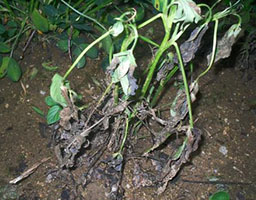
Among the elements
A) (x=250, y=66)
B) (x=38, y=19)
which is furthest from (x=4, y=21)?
(x=250, y=66)

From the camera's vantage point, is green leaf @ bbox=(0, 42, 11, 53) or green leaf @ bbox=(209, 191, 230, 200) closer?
green leaf @ bbox=(209, 191, 230, 200)

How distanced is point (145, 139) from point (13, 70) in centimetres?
49

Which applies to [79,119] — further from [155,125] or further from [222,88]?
[222,88]

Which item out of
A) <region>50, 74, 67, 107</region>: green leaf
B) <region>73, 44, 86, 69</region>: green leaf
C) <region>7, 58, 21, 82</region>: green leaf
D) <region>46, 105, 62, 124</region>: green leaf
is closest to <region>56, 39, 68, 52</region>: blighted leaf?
<region>73, 44, 86, 69</region>: green leaf

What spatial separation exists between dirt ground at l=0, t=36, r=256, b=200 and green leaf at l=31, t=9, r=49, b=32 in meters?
0.08

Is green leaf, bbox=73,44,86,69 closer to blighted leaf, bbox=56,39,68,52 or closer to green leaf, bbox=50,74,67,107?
blighted leaf, bbox=56,39,68,52

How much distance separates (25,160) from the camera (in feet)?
3.21

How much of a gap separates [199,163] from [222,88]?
0.32 meters

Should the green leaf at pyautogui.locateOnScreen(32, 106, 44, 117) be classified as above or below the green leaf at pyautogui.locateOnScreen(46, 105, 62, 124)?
below

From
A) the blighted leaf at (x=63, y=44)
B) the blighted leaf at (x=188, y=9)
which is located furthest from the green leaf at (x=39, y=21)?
the blighted leaf at (x=188, y=9)

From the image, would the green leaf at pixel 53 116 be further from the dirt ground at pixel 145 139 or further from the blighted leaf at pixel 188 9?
the blighted leaf at pixel 188 9

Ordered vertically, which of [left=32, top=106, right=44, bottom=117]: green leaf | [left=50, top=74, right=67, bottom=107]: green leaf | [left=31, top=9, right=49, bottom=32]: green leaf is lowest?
[left=32, top=106, right=44, bottom=117]: green leaf

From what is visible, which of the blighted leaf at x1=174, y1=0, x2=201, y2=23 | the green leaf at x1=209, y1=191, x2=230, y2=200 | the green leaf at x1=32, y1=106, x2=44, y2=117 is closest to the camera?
the blighted leaf at x1=174, y1=0, x2=201, y2=23

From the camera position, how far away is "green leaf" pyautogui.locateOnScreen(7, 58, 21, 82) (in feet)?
3.61
